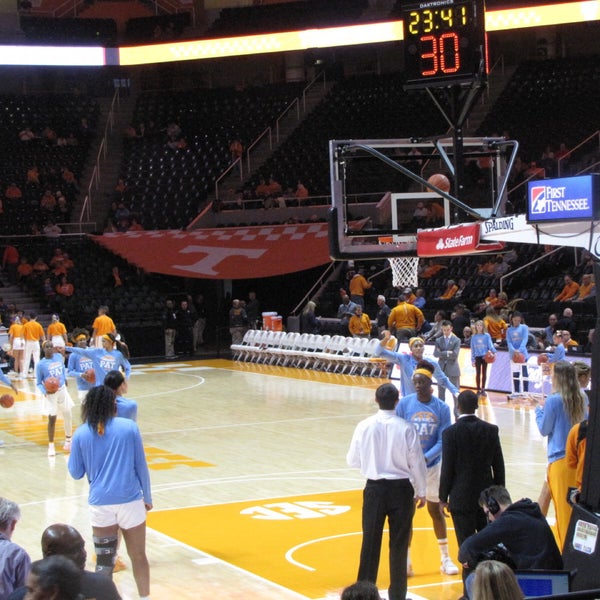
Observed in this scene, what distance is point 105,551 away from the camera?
786cm

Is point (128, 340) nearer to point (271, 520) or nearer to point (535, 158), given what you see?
point (535, 158)

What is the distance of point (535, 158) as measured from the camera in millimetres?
32188

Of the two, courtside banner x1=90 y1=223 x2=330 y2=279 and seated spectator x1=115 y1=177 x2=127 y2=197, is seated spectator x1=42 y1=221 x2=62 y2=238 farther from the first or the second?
seated spectator x1=115 y1=177 x2=127 y2=197

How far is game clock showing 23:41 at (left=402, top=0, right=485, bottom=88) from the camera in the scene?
1188 centimetres

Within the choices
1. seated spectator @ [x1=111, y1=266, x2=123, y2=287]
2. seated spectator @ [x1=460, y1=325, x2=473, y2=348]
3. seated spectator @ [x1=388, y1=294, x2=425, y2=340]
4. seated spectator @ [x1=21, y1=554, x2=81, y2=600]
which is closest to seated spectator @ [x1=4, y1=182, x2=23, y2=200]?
seated spectator @ [x1=111, y1=266, x2=123, y2=287]

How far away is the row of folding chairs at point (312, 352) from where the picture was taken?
24766mm

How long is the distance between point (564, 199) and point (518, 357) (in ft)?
41.4

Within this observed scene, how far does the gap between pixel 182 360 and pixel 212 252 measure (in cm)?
295

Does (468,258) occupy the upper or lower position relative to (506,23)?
lower

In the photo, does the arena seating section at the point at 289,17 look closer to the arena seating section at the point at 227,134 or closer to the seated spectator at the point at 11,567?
the arena seating section at the point at 227,134

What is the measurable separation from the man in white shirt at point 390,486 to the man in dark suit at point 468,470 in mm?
206

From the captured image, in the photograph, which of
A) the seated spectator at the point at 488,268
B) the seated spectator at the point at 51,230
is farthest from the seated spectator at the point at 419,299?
the seated spectator at the point at 51,230

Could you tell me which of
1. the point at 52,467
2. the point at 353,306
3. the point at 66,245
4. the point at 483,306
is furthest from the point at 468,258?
the point at 52,467

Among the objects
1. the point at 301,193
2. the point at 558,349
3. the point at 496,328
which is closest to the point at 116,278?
the point at 301,193
